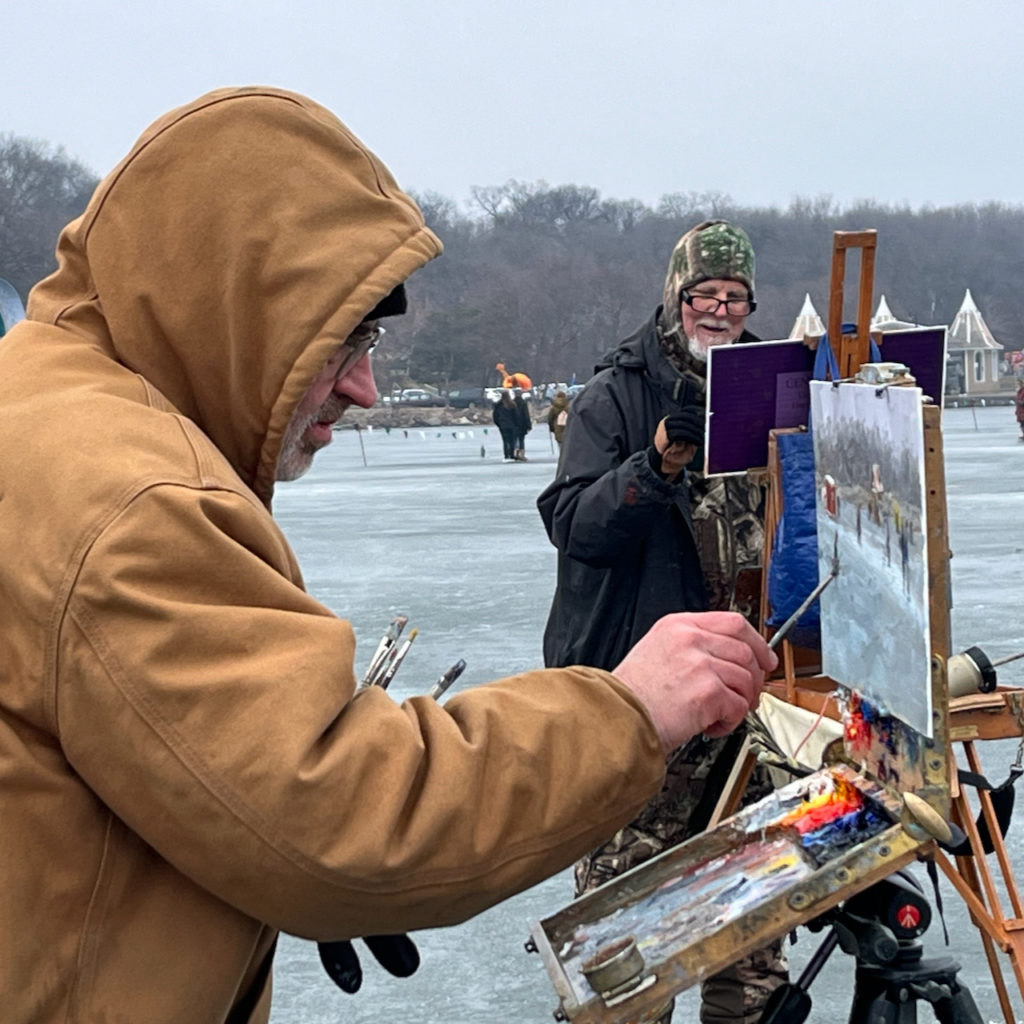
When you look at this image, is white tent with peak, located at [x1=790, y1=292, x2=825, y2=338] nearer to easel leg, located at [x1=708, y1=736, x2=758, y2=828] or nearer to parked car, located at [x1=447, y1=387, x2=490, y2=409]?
easel leg, located at [x1=708, y1=736, x2=758, y2=828]

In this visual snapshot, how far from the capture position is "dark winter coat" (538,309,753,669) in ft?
10.9

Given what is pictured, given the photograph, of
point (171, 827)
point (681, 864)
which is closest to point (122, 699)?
point (171, 827)

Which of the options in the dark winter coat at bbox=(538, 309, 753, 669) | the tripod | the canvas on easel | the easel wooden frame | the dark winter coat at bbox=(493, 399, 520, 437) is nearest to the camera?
the canvas on easel

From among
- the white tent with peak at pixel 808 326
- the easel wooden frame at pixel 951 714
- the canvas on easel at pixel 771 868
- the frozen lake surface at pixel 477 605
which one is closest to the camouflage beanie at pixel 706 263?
the white tent with peak at pixel 808 326

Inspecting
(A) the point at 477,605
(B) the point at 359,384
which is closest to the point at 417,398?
(A) the point at 477,605

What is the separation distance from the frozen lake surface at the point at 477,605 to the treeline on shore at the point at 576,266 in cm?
5421

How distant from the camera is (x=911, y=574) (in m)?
2.04

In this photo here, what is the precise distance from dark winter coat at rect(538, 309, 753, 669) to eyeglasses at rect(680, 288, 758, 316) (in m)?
0.10

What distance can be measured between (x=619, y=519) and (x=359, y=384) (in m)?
1.61

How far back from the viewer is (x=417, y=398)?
6875cm

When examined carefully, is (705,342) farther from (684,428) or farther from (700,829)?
(700,829)

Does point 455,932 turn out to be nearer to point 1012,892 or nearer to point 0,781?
point 1012,892

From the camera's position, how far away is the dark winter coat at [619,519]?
3328mm

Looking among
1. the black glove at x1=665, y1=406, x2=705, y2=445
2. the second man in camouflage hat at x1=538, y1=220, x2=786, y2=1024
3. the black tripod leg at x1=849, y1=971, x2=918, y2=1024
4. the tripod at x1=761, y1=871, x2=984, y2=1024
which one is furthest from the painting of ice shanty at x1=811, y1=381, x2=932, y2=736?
the second man in camouflage hat at x1=538, y1=220, x2=786, y2=1024
